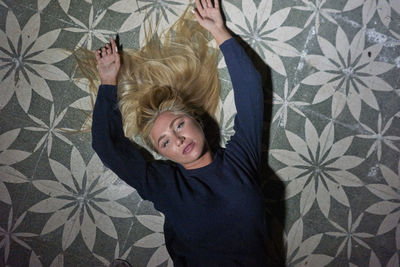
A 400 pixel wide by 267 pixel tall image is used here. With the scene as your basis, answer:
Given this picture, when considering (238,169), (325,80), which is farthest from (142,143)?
(325,80)

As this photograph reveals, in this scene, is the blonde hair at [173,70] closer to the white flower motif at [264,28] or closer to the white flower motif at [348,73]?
the white flower motif at [264,28]

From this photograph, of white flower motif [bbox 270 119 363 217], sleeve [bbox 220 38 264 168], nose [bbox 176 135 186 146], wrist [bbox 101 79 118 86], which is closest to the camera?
nose [bbox 176 135 186 146]

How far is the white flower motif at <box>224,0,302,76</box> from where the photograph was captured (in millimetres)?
1491

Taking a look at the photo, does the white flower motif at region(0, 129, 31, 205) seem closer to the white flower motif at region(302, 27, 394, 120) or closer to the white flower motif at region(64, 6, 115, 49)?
the white flower motif at region(64, 6, 115, 49)

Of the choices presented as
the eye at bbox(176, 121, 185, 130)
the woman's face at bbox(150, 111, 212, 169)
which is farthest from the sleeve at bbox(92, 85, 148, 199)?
the eye at bbox(176, 121, 185, 130)

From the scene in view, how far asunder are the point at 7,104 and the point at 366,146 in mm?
1811

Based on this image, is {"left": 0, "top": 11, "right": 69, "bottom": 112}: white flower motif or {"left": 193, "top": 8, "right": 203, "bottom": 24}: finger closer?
{"left": 193, "top": 8, "right": 203, "bottom": 24}: finger

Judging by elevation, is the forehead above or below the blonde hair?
below

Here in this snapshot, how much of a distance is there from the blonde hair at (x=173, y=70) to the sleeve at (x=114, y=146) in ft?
0.27

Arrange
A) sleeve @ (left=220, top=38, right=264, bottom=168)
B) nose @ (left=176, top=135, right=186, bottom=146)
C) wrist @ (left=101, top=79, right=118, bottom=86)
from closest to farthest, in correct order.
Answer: nose @ (left=176, top=135, right=186, bottom=146) < sleeve @ (left=220, top=38, right=264, bottom=168) < wrist @ (left=101, top=79, right=118, bottom=86)

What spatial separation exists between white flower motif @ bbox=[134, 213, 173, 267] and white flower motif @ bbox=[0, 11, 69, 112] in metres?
0.79

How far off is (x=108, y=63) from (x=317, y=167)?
1146 millimetres

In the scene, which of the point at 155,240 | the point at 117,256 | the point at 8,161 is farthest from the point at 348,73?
the point at 8,161

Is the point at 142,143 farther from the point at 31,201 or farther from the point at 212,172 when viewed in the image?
the point at 31,201
